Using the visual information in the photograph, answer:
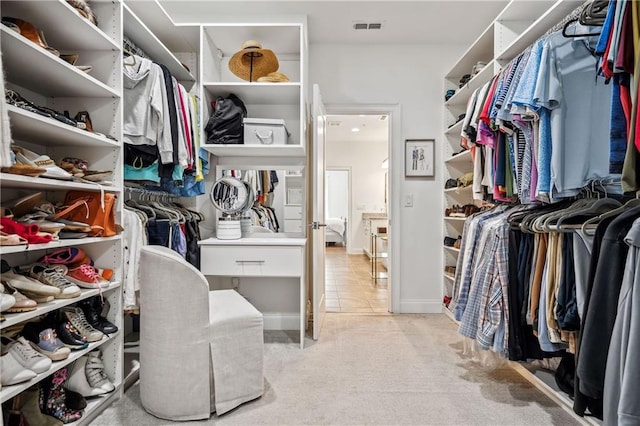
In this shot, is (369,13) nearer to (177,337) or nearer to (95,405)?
(177,337)

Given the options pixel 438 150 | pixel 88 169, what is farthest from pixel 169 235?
pixel 438 150

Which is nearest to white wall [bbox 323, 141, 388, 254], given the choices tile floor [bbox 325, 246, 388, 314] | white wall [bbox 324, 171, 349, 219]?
→ tile floor [bbox 325, 246, 388, 314]

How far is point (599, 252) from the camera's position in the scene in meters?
1.21

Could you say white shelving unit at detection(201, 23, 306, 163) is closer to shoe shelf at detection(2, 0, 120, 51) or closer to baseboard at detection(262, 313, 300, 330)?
shoe shelf at detection(2, 0, 120, 51)

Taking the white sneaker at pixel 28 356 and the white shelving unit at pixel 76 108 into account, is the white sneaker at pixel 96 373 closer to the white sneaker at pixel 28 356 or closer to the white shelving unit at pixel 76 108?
the white shelving unit at pixel 76 108

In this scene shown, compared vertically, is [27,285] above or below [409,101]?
below

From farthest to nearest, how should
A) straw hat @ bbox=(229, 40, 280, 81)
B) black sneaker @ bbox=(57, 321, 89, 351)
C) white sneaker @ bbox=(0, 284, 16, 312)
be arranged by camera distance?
straw hat @ bbox=(229, 40, 280, 81) < black sneaker @ bbox=(57, 321, 89, 351) < white sneaker @ bbox=(0, 284, 16, 312)

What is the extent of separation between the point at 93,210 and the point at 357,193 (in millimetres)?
6880

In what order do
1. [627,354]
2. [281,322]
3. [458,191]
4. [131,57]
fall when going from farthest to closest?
[458,191] < [281,322] < [131,57] < [627,354]

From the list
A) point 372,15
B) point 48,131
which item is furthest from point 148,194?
point 372,15

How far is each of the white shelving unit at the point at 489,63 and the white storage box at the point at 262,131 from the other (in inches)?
59.4

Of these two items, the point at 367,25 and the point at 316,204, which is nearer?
the point at 316,204

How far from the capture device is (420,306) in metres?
3.42

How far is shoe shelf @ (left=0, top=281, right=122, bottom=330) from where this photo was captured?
1.26m
